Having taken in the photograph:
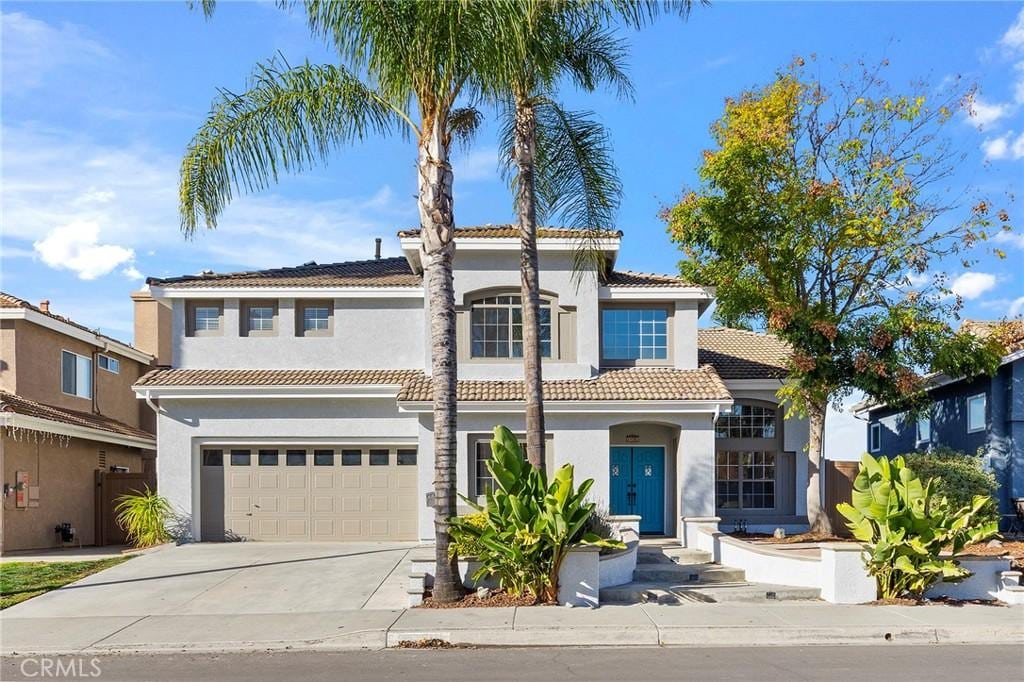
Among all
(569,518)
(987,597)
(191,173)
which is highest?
(191,173)

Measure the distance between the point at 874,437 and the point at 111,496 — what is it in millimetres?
24470

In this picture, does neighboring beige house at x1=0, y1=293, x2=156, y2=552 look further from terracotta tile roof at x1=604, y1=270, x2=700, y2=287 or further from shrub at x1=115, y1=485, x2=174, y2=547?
terracotta tile roof at x1=604, y1=270, x2=700, y2=287

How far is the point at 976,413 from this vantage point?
21562mm

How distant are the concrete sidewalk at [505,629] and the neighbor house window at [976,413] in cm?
1046

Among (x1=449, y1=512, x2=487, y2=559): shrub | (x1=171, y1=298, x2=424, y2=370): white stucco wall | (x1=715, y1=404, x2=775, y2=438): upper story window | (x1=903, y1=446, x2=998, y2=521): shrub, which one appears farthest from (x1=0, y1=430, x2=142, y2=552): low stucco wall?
(x1=903, y1=446, x2=998, y2=521): shrub

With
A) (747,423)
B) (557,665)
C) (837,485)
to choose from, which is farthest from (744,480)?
(557,665)

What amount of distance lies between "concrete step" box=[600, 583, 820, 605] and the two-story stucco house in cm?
433

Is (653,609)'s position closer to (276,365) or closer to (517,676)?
(517,676)

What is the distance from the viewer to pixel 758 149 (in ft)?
58.6

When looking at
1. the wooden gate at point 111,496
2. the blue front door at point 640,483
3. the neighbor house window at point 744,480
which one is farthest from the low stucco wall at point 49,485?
the neighbor house window at point 744,480

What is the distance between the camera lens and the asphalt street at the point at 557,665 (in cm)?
899

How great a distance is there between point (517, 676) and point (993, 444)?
1633cm

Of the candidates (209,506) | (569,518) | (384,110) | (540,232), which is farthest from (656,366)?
(209,506)
